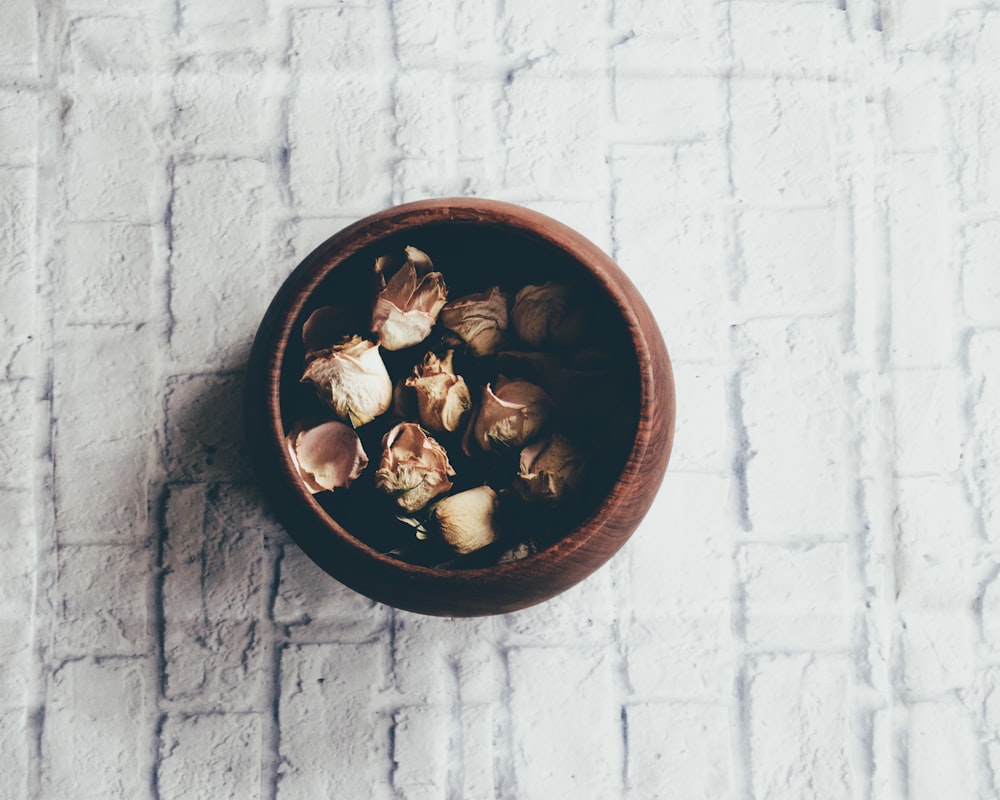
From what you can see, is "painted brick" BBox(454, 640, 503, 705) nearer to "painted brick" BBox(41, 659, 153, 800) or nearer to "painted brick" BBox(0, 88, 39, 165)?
"painted brick" BBox(41, 659, 153, 800)

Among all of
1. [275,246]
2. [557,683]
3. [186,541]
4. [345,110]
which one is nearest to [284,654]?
[186,541]

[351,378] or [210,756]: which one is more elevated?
[351,378]

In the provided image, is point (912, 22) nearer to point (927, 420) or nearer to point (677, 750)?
point (927, 420)

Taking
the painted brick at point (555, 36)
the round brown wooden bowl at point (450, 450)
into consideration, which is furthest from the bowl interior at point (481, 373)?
the painted brick at point (555, 36)

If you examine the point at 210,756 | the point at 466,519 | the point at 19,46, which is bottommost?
the point at 210,756

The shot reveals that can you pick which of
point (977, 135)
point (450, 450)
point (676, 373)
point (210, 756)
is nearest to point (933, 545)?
point (676, 373)

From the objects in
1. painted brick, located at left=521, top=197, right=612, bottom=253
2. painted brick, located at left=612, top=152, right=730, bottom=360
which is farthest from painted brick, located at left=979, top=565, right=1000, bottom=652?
painted brick, located at left=521, top=197, right=612, bottom=253

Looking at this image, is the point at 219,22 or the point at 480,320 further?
the point at 219,22
